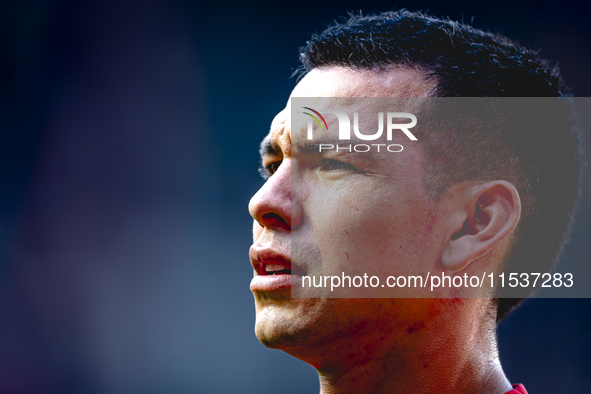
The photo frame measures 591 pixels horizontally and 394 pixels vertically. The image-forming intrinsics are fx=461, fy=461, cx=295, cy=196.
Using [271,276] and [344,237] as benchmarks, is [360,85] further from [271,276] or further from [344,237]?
[271,276]

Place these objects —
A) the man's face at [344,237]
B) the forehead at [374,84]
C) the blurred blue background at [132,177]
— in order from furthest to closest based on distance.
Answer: the blurred blue background at [132,177], the forehead at [374,84], the man's face at [344,237]

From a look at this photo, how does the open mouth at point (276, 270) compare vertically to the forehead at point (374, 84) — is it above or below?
below

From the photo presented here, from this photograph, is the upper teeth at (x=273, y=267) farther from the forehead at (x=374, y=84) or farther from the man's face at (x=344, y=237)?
the forehead at (x=374, y=84)

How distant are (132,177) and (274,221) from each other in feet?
10.3

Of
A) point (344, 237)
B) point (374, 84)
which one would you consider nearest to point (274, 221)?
point (344, 237)

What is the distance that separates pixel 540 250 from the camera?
131 cm

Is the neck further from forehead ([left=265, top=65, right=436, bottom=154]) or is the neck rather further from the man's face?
forehead ([left=265, top=65, right=436, bottom=154])

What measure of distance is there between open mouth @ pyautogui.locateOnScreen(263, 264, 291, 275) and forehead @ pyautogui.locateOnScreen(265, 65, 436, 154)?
1.00ft

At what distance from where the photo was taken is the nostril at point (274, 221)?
1162 millimetres

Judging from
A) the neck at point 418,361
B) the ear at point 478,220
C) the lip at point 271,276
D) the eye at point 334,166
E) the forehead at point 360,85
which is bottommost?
the neck at point 418,361

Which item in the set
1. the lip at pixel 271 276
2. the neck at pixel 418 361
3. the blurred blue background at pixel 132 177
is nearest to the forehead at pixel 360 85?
the lip at pixel 271 276

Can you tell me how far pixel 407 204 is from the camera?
3.66 feet

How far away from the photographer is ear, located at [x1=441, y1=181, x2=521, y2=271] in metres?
1.12

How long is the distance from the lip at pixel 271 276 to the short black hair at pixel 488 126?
1.28ft
